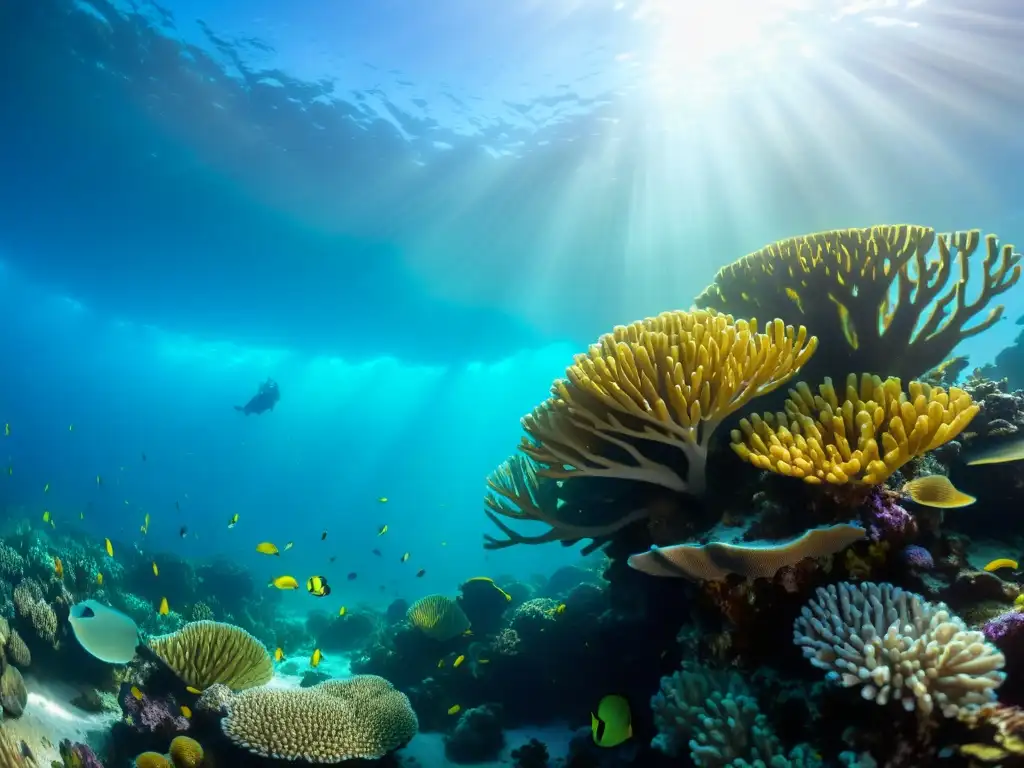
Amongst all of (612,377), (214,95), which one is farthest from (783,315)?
(214,95)

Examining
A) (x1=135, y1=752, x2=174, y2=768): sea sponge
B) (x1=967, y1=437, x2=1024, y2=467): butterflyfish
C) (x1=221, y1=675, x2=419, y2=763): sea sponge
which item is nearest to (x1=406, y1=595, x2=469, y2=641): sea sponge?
(x1=221, y1=675, x2=419, y2=763): sea sponge

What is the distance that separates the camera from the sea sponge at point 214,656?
6.18m

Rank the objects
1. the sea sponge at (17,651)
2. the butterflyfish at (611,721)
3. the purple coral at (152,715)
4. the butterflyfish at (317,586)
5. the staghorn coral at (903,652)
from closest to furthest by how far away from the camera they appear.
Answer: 1. the staghorn coral at (903,652)
2. the butterflyfish at (611,721)
3. the purple coral at (152,715)
4. the sea sponge at (17,651)
5. the butterflyfish at (317,586)

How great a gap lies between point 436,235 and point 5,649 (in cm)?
1871

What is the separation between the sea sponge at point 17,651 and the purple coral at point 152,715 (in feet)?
4.76

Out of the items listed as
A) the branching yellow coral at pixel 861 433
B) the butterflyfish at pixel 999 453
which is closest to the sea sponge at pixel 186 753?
the branching yellow coral at pixel 861 433

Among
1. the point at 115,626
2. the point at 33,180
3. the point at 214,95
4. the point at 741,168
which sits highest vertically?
the point at 741,168

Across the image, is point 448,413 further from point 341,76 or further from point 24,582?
point 24,582

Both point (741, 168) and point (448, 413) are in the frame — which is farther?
point (448, 413)

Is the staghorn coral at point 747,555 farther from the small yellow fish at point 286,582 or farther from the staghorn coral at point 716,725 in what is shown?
the small yellow fish at point 286,582

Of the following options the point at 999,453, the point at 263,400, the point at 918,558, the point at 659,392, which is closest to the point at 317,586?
the point at 659,392

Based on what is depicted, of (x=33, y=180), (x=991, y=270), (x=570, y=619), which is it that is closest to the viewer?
(x=991, y=270)

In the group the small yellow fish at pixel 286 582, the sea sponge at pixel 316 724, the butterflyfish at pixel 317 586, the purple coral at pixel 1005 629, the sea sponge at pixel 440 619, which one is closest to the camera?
the purple coral at pixel 1005 629

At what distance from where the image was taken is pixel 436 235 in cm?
2188
